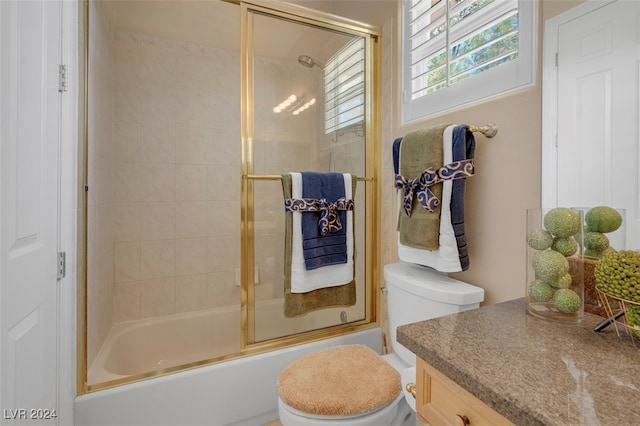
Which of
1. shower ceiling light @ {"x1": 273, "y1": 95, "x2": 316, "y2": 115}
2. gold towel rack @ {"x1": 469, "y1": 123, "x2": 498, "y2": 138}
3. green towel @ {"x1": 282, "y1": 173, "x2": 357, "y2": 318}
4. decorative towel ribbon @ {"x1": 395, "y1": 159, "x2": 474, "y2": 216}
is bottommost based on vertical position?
green towel @ {"x1": 282, "y1": 173, "x2": 357, "y2": 318}

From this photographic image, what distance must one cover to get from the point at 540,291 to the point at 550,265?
0.07 meters

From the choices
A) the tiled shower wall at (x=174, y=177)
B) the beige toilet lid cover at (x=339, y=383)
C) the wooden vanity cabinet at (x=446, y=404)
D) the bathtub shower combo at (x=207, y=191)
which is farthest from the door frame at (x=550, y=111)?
the tiled shower wall at (x=174, y=177)

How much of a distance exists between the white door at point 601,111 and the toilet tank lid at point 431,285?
1.40 feet

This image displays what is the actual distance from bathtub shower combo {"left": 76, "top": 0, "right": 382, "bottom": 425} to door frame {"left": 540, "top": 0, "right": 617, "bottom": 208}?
0.94 metres

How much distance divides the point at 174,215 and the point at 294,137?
1.14m

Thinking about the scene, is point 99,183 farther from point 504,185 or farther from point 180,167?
point 504,185

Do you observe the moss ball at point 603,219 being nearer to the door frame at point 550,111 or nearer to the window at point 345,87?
the door frame at point 550,111

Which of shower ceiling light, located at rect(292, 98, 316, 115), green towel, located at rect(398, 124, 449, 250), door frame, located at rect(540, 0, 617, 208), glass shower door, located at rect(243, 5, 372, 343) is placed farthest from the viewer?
shower ceiling light, located at rect(292, 98, 316, 115)

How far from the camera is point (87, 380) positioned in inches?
52.2

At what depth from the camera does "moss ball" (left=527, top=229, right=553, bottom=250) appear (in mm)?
815

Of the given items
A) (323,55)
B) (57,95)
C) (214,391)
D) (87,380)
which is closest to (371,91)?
(323,55)

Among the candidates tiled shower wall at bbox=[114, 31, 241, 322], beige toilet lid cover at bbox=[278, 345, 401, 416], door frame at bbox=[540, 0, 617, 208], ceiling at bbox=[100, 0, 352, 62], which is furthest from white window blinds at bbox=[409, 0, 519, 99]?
tiled shower wall at bbox=[114, 31, 241, 322]

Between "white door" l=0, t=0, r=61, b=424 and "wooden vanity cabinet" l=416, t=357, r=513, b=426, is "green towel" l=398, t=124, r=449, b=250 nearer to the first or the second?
"wooden vanity cabinet" l=416, t=357, r=513, b=426

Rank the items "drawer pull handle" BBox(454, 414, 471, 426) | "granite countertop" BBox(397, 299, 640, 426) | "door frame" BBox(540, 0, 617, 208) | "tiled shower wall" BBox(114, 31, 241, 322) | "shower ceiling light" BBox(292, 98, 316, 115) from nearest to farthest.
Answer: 1. "granite countertop" BBox(397, 299, 640, 426)
2. "drawer pull handle" BBox(454, 414, 471, 426)
3. "door frame" BBox(540, 0, 617, 208)
4. "shower ceiling light" BBox(292, 98, 316, 115)
5. "tiled shower wall" BBox(114, 31, 241, 322)
